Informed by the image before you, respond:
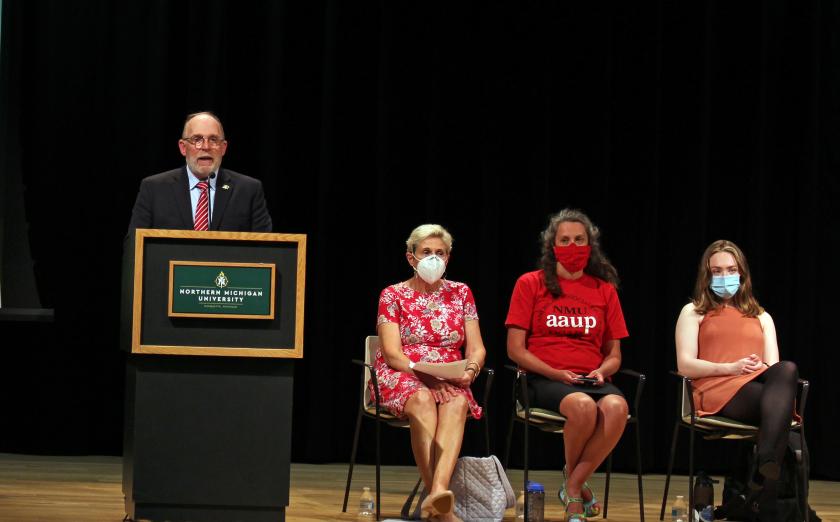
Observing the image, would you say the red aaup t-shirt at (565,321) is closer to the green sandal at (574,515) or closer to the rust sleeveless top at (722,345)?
the rust sleeveless top at (722,345)

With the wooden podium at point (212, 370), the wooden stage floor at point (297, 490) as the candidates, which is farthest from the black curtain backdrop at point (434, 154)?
the wooden podium at point (212, 370)

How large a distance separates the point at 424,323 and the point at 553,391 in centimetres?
61

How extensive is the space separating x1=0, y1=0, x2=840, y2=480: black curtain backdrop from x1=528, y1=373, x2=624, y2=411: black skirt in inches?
51.8

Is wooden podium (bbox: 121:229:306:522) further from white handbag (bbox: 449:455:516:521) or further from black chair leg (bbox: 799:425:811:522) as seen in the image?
black chair leg (bbox: 799:425:811:522)

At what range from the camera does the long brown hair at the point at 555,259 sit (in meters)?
4.76

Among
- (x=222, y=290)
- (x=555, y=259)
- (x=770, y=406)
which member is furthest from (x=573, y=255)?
(x=222, y=290)

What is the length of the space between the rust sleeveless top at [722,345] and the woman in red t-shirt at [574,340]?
35 cm

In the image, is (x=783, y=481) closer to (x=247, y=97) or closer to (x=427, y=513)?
(x=427, y=513)

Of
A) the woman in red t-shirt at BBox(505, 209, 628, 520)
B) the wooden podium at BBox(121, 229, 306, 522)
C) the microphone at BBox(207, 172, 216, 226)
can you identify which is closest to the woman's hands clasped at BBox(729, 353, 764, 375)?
the woman in red t-shirt at BBox(505, 209, 628, 520)

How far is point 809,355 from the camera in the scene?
6.06 meters

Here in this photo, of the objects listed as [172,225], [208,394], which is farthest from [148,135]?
[208,394]

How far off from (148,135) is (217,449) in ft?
8.86

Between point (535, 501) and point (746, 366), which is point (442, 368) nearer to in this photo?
point (535, 501)

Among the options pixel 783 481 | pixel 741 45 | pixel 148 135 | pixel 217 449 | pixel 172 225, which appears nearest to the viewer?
pixel 217 449
